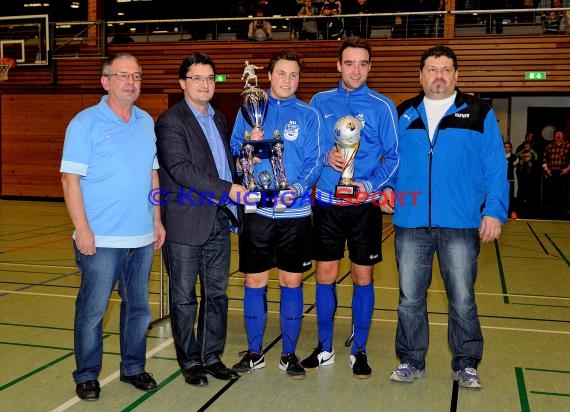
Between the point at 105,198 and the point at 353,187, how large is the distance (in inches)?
56.6

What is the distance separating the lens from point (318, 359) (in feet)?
13.9

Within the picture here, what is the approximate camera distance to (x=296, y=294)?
411cm

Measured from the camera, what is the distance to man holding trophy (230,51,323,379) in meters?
3.92

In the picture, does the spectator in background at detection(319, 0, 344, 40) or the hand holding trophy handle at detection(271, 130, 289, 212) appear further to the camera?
the spectator in background at detection(319, 0, 344, 40)

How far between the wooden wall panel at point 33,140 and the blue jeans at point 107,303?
1409 cm

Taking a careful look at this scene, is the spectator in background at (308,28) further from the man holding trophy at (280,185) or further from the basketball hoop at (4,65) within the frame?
the man holding trophy at (280,185)

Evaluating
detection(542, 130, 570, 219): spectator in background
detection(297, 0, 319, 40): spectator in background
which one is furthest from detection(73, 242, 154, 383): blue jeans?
detection(542, 130, 570, 219): spectator in background

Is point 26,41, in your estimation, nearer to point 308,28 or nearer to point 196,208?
point 308,28

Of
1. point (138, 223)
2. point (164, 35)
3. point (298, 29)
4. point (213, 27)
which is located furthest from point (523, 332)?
point (164, 35)

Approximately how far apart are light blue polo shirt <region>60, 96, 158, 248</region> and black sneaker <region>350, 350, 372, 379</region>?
1.53 m

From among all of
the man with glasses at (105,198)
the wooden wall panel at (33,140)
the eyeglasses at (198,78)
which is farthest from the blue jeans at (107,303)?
the wooden wall panel at (33,140)

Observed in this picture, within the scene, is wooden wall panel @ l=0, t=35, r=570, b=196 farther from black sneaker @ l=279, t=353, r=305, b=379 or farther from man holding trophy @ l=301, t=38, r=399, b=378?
black sneaker @ l=279, t=353, r=305, b=379

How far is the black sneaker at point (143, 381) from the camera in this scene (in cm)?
376

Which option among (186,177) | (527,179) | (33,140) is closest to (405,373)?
(186,177)
